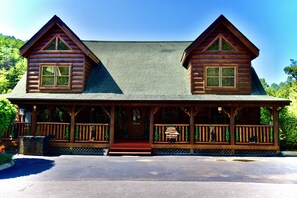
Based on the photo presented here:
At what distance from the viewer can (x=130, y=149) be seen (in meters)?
13.8

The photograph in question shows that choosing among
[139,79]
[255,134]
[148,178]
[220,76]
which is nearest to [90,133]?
[139,79]

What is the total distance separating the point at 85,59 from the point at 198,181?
11.2 metres

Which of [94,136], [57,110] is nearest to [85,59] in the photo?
[57,110]

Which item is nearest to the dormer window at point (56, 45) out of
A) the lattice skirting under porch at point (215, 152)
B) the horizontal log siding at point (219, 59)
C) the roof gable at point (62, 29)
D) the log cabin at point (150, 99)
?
the log cabin at point (150, 99)

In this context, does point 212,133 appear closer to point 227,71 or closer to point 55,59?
point 227,71

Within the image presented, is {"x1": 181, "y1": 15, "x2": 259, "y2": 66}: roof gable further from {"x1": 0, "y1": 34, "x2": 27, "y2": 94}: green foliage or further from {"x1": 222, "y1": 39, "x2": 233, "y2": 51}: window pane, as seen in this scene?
{"x1": 0, "y1": 34, "x2": 27, "y2": 94}: green foliage

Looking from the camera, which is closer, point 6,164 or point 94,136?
point 6,164

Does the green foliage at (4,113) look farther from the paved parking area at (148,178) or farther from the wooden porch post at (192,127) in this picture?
the wooden porch post at (192,127)

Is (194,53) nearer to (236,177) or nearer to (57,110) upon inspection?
(236,177)

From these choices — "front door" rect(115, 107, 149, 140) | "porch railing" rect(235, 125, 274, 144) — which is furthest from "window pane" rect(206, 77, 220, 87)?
"front door" rect(115, 107, 149, 140)

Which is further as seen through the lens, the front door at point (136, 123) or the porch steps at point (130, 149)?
the front door at point (136, 123)

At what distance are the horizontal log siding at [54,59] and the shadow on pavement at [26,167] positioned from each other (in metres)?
5.57

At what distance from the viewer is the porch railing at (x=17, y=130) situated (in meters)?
14.4

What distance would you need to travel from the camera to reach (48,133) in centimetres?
1437
